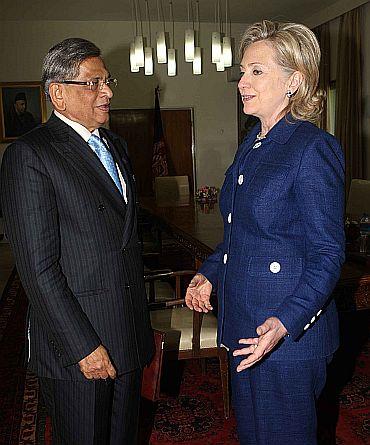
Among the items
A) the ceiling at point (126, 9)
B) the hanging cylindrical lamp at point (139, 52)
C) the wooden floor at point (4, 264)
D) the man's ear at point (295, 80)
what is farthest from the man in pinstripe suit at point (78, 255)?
the ceiling at point (126, 9)

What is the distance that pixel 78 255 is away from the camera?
166 centimetres

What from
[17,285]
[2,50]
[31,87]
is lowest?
[17,285]

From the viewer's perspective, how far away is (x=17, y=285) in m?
5.95

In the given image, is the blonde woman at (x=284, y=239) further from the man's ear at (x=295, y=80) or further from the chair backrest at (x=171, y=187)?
the chair backrest at (x=171, y=187)

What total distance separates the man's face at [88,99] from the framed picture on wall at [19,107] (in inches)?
292

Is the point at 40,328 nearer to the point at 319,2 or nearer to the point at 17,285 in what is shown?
the point at 17,285

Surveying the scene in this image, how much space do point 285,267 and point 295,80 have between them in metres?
0.50

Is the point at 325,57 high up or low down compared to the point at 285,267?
up

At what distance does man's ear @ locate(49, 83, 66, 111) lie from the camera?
1.72m

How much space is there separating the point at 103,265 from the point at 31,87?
7776mm

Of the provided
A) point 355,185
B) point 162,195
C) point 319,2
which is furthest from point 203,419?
point 319,2

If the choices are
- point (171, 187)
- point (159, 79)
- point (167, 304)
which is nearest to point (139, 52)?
point (171, 187)

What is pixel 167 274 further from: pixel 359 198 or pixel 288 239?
pixel 359 198

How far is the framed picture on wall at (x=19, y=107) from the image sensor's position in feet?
29.0
